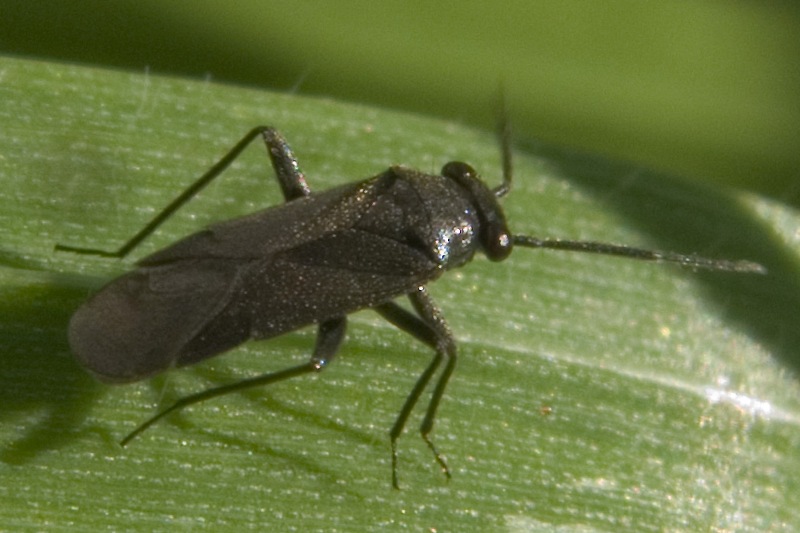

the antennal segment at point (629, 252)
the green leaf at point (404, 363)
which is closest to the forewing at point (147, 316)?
the green leaf at point (404, 363)

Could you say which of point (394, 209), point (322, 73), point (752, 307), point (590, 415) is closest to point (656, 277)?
point (752, 307)

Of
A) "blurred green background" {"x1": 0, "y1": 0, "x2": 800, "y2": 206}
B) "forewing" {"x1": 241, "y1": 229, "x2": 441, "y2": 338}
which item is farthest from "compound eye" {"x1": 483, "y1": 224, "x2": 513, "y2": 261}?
"blurred green background" {"x1": 0, "y1": 0, "x2": 800, "y2": 206}

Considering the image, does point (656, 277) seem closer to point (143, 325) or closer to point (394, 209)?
point (394, 209)

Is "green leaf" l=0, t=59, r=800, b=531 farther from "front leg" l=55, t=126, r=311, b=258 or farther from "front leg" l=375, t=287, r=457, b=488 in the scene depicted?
"front leg" l=55, t=126, r=311, b=258

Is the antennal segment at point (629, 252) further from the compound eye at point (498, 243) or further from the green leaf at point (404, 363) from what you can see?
the green leaf at point (404, 363)

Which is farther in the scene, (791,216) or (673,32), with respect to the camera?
(673,32)

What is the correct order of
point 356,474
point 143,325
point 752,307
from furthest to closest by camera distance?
1. point 752,307
2. point 356,474
3. point 143,325
